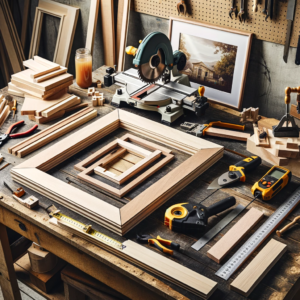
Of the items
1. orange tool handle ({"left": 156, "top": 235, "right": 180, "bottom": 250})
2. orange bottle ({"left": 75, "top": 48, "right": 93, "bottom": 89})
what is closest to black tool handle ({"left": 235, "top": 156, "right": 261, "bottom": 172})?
orange tool handle ({"left": 156, "top": 235, "right": 180, "bottom": 250})

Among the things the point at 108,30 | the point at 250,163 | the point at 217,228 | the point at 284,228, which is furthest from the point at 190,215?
the point at 108,30

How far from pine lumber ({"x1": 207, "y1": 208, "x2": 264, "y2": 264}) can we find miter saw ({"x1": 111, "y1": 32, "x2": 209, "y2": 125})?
90 cm

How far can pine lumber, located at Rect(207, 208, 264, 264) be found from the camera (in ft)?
6.28

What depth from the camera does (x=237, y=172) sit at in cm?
237

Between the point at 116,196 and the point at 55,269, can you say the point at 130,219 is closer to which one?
the point at 116,196

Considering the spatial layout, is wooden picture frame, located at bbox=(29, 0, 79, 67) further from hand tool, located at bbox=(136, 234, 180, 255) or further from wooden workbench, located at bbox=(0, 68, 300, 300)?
hand tool, located at bbox=(136, 234, 180, 255)

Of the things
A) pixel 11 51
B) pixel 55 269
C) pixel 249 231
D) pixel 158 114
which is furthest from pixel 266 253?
pixel 11 51

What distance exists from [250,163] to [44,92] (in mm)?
1463

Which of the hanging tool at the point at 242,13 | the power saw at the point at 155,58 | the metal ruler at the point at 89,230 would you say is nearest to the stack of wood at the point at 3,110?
the power saw at the point at 155,58

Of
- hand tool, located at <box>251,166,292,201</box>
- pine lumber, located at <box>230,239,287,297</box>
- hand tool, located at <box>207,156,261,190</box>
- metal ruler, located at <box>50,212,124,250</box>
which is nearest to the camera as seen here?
pine lumber, located at <box>230,239,287,297</box>

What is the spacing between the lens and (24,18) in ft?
13.6

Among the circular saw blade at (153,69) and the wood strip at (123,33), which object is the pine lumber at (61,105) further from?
the wood strip at (123,33)

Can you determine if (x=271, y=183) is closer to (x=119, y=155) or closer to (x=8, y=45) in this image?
(x=119, y=155)

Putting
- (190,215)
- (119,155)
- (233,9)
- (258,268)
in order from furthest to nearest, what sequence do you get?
(233,9), (119,155), (190,215), (258,268)
